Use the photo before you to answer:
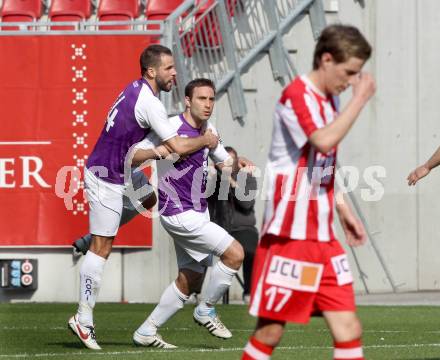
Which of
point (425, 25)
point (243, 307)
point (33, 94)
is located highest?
point (425, 25)

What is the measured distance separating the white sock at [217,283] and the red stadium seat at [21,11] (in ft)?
29.3

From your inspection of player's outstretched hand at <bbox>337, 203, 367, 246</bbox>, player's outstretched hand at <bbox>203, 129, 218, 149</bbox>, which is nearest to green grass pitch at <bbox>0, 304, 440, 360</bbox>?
player's outstretched hand at <bbox>203, 129, 218, 149</bbox>

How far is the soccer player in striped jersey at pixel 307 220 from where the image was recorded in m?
5.55

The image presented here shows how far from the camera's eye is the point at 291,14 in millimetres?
16953

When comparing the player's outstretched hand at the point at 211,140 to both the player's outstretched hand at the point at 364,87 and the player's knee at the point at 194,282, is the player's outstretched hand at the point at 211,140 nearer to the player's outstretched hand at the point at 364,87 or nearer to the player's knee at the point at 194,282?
the player's knee at the point at 194,282

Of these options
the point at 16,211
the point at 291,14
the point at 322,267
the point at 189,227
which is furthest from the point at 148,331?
the point at 291,14

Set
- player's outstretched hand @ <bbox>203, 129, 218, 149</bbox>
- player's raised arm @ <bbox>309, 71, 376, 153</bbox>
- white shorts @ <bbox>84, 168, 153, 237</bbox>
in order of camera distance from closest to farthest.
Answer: player's raised arm @ <bbox>309, 71, 376, 153</bbox> → player's outstretched hand @ <bbox>203, 129, 218, 149</bbox> → white shorts @ <bbox>84, 168, 153, 237</bbox>

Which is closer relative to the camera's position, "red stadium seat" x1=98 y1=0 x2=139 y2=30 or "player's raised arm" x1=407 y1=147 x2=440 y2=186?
"player's raised arm" x1=407 y1=147 x2=440 y2=186

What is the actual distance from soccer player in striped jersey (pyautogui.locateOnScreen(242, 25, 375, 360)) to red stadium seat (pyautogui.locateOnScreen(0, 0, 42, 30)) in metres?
12.2

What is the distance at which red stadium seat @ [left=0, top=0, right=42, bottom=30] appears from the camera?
17.3 metres

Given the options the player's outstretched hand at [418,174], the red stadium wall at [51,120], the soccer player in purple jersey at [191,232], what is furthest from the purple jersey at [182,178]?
the red stadium wall at [51,120]

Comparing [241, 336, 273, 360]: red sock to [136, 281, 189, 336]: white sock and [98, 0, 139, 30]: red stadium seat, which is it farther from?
[98, 0, 139, 30]: red stadium seat

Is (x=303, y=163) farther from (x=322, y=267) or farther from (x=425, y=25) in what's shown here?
(x=425, y=25)

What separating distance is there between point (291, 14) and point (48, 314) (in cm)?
605
